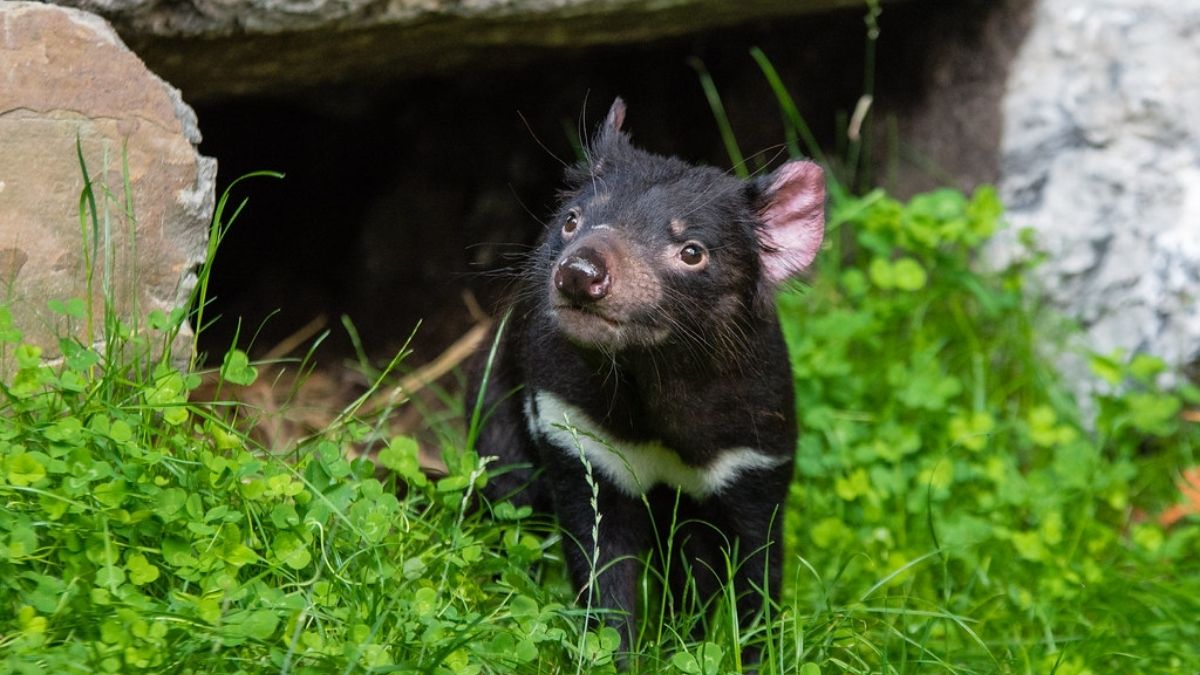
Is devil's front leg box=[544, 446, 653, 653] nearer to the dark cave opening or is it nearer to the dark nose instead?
the dark nose

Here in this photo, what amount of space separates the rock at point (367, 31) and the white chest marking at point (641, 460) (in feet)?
3.90

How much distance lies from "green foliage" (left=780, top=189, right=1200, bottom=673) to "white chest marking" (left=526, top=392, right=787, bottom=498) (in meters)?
0.51

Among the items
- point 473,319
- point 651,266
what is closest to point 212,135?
point 473,319

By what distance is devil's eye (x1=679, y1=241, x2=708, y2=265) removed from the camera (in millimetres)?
3213

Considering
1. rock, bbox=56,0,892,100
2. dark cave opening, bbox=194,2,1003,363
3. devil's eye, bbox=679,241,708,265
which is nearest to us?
devil's eye, bbox=679,241,708,265

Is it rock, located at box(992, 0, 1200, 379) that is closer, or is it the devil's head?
the devil's head

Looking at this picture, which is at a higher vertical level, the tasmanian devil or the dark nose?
the dark nose

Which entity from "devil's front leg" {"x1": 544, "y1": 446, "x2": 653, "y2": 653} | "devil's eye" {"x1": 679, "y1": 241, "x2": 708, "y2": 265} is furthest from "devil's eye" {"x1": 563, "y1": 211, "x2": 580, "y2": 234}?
"devil's front leg" {"x1": 544, "y1": 446, "x2": 653, "y2": 653}

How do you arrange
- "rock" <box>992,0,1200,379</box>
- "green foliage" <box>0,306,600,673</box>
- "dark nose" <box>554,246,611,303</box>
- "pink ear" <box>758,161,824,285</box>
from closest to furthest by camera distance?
"green foliage" <box>0,306,600,673</box>
"dark nose" <box>554,246,611,303</box>
"pink ear" <box>758,161,824,285</box>
"rock" <box>992,0,1200,379</box>

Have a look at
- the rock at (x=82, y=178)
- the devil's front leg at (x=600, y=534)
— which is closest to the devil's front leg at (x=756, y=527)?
the devil's front leg at (x=600, y=534)

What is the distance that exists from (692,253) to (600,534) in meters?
0.72

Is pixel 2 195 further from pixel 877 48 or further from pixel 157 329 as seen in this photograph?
pixel 877 48

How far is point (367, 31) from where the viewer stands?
12.9 feet

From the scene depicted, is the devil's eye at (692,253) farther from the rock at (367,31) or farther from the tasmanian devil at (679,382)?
the rock at (367,31)
